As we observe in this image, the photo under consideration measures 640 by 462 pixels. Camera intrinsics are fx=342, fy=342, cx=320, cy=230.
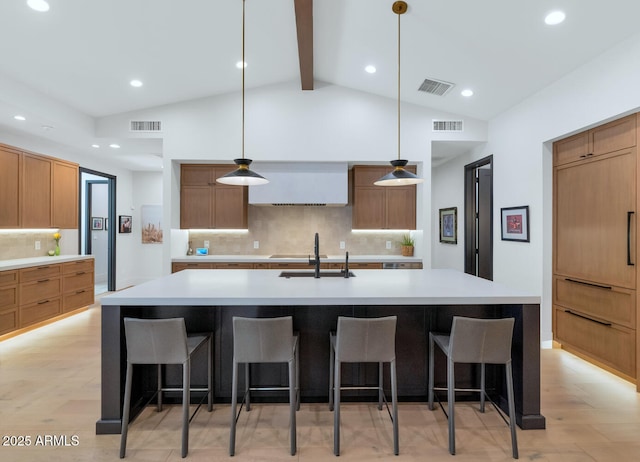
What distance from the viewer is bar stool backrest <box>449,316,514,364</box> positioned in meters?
2.09

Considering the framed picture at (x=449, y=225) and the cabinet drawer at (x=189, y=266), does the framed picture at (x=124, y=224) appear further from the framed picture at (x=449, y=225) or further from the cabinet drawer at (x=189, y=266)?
the framed picture at (x=449, y=225)

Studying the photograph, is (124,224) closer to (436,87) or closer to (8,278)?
(8,278)

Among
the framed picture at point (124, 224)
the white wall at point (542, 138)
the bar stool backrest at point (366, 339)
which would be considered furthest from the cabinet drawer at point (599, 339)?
the framed picture at point (124, 224)

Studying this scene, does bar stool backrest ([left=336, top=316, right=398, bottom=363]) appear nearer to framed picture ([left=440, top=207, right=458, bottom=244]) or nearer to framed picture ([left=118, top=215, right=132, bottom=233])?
framed picture ([left=440, top=207, right=458, bottom=244])

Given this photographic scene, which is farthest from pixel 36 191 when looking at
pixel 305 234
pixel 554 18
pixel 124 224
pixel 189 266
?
pixel 554 18

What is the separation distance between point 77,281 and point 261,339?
4.59m

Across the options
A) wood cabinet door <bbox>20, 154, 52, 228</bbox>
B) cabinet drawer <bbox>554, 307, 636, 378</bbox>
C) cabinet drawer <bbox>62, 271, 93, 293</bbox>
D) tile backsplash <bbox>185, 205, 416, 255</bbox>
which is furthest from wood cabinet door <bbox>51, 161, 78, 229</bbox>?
cabinet drawer <bbox>554, 307, 636, 378</bbox>

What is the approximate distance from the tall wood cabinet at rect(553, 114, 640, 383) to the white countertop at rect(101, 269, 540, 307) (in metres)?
1.40

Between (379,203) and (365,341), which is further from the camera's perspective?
(379,203)

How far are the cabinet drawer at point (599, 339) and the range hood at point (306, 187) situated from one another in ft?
10.1

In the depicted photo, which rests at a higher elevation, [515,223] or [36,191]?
[36,191]

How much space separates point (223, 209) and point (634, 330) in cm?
501

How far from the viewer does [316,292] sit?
2.36 meters

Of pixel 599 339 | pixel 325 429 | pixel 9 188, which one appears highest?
pixel 9 188
